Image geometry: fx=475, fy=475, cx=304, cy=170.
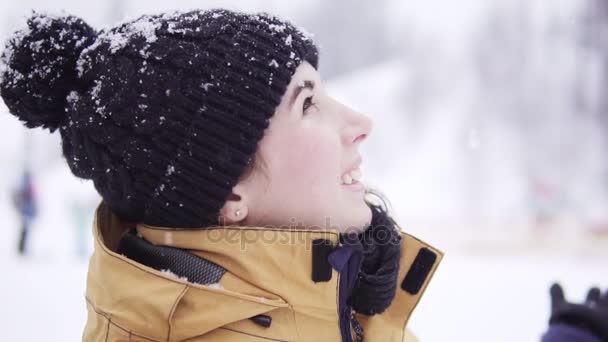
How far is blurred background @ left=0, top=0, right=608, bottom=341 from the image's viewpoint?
4.59 meters

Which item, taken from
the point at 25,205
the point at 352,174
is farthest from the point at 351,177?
the point at 25,205

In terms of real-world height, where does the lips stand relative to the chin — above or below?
above

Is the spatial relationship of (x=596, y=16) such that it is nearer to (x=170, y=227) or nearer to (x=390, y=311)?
(x=390, y=311)

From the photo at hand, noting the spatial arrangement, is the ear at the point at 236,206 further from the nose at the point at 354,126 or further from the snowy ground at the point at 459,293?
the snowy ground at the point at 459,293

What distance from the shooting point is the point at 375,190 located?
1533mm

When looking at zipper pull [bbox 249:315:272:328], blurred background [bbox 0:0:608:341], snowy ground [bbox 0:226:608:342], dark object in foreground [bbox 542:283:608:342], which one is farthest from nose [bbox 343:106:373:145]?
blurred background [bbox 0:0:608:341]

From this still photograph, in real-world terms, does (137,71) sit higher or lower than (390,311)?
higher

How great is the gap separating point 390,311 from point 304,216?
43 cm

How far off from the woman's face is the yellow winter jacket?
0.09 meters

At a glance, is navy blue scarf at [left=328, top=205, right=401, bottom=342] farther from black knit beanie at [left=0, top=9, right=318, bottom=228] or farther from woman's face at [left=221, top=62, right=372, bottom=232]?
black knit beanie at [left=0, top=9, right=318, bottom=228]

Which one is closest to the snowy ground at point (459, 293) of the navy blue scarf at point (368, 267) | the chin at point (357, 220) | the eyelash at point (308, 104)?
the navy blue scarf at point (368, 267)

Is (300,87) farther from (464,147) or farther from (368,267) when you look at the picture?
(464,147)

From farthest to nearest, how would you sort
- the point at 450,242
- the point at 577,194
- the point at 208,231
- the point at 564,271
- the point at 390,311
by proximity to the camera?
1. the point at 577,194
2. the point at 450,242
3. the point at 564,271
4. the point at 390,311
5. the point at 208,231

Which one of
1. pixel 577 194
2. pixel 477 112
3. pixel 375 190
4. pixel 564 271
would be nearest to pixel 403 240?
pixel 375 190
